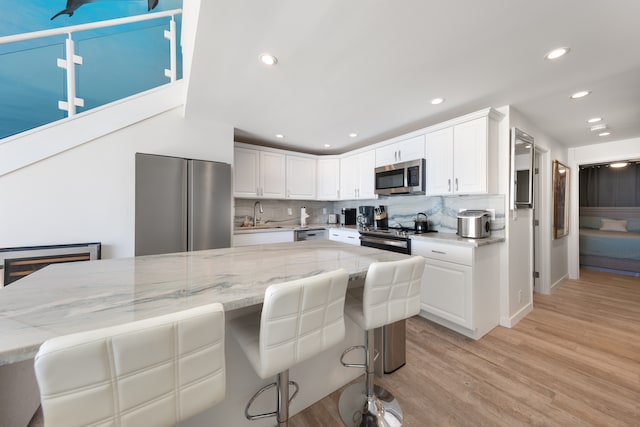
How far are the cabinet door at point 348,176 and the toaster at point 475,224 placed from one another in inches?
70.4

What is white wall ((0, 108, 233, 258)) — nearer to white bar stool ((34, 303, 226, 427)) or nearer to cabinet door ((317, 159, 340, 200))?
cabinet door ((317, 159, 340, 200))

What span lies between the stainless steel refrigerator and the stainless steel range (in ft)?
5.98

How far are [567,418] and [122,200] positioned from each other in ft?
13.1

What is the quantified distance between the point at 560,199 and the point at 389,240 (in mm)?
3023

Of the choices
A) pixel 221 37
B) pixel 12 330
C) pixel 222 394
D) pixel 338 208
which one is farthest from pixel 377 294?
pixel 338 208

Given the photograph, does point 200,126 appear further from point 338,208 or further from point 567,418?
point 567,418

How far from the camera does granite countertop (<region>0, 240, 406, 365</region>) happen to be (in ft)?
2.30

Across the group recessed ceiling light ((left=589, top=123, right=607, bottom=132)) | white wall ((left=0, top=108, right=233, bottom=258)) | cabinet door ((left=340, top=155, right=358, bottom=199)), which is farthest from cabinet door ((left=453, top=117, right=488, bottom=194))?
white wall ((left=0, top=108, right=233, bottom=258))

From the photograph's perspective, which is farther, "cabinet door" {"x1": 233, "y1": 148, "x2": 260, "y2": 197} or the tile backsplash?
"cabinet door" {"x1": 233, "y1": 148, "x2": 260, "y2": 197}

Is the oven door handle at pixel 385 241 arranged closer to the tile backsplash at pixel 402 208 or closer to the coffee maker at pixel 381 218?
the coffee maker at pixel 381 218

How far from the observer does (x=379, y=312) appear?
49.6 inches

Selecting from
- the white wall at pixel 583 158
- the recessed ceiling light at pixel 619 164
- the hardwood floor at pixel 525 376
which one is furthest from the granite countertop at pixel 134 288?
the recessed ceiling light at pixel 619 164

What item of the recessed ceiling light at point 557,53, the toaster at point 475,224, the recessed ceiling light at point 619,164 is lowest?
the toaster at point 475,224

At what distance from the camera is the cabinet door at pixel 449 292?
2.28 m
